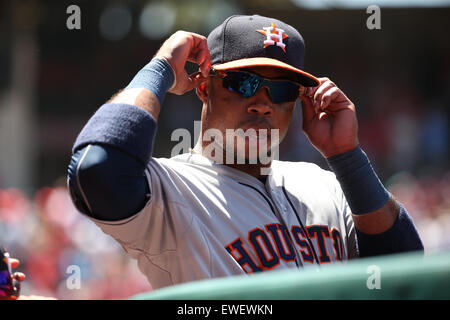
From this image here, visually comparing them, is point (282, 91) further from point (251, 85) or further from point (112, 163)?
point (112, 163)

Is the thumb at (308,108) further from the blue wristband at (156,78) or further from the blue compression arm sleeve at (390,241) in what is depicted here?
the blue wristband at (156,78)

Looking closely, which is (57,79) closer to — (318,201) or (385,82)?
(385,82)

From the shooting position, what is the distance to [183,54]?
78.7 inches

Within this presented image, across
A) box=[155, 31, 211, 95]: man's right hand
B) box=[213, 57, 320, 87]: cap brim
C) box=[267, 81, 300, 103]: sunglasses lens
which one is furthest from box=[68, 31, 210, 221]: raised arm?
box=[267, 81, 300, 103]: sunglasses lens

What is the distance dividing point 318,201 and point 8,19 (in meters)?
15.9

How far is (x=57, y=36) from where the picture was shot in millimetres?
16375

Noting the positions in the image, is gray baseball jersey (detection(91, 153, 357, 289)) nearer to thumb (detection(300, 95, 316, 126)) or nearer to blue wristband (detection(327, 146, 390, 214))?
blue wristband (detection(327, 146, 390, 214))

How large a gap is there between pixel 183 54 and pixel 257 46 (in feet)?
0.98

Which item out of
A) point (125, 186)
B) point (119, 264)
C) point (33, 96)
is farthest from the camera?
point (33, 96)

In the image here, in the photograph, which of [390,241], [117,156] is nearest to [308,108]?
[390,241]

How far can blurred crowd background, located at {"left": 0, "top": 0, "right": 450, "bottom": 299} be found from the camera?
50.8 feet

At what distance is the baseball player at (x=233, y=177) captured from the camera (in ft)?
5.60

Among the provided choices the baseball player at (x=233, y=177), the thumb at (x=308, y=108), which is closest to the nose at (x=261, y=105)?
the baseball player at (x=233, y=177)
